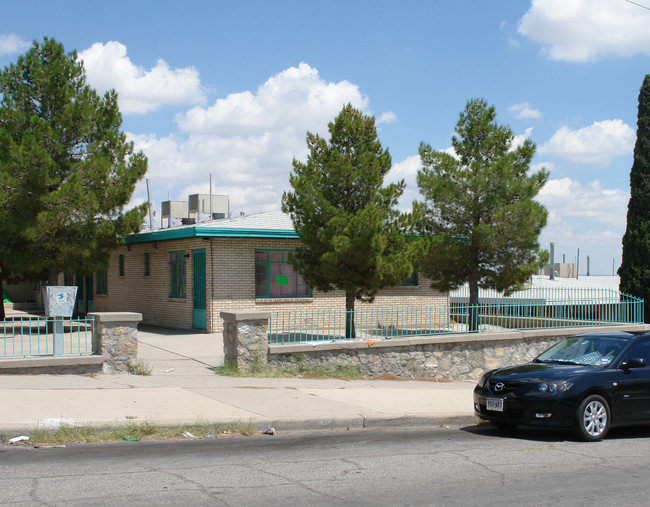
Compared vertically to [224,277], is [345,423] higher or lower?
lower

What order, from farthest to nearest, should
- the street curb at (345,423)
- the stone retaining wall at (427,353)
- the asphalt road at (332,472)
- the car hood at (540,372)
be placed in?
the stone retaining wall at (427,353), the car hood at (540,372), the street curb at (345,423), the asphalt road at (332,472)

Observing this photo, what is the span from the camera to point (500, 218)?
1991cm

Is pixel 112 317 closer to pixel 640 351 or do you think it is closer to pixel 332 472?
pixel 332 472

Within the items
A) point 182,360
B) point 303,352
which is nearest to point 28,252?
point 182,360

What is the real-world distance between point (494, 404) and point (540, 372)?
2.53ft

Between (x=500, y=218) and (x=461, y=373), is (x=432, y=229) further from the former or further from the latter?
(x=461, y=373)

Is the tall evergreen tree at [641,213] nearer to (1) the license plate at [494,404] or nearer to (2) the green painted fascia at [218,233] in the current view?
(2) the green painted fascia at [218,233]

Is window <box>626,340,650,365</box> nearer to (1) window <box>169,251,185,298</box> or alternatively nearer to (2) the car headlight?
(2) the car headlight

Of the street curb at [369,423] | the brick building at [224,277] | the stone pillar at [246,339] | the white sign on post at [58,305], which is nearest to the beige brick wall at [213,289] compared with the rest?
the brick building at [224,277]

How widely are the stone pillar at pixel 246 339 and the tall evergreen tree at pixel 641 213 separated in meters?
18.2

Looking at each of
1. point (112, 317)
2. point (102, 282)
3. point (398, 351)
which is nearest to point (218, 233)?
point (398, 351)

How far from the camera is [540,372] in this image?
967 centimetres

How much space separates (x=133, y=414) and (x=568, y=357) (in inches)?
248

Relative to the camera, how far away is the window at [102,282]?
29.4 metres
